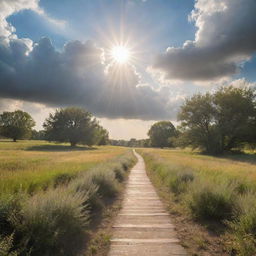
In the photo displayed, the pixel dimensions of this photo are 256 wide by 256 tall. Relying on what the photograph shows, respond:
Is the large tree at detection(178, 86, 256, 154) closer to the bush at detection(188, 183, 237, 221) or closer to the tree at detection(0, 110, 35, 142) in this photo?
the bush at detection(188, 183, 237, 221)

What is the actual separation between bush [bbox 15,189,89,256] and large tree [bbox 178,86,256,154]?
124ft

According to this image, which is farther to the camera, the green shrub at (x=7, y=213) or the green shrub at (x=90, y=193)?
the green shrub at (x=90, y=193)

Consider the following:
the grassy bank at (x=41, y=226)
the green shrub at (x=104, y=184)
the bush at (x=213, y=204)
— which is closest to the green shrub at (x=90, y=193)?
the green shrub at (x=104, y=184)

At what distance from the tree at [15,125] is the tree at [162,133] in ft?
174

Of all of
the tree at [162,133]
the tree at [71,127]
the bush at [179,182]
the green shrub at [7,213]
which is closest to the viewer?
the green shrub at [7,213]

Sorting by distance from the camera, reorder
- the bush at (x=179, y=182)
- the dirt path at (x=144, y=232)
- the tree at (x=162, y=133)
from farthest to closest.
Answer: the tree at (x=162, y=133), the bush at (x=179, y=182), the dirt path at (x=144, y=232)

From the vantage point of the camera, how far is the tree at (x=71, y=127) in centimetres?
5706

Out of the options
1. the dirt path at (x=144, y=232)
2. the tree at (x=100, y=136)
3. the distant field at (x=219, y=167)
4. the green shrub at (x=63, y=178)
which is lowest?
A: the dirt path at (x=144, y=232)

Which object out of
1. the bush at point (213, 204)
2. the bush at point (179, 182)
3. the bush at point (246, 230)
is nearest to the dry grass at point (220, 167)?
the bush at point (179, 182)

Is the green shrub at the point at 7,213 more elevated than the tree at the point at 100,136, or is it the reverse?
the tree at the point at 100,136

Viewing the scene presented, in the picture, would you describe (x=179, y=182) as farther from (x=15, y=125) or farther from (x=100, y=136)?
(x=15, y=125)

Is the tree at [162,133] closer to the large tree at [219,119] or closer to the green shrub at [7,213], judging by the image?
the large tree at [219,119]

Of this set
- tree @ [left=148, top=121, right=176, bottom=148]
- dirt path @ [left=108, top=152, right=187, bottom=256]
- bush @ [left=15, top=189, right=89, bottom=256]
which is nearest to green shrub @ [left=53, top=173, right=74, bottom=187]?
dirt path @ [left=108, top=152, right=187, bottom=256]

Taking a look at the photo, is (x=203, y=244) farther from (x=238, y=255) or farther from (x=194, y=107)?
(x=194, y=107)
